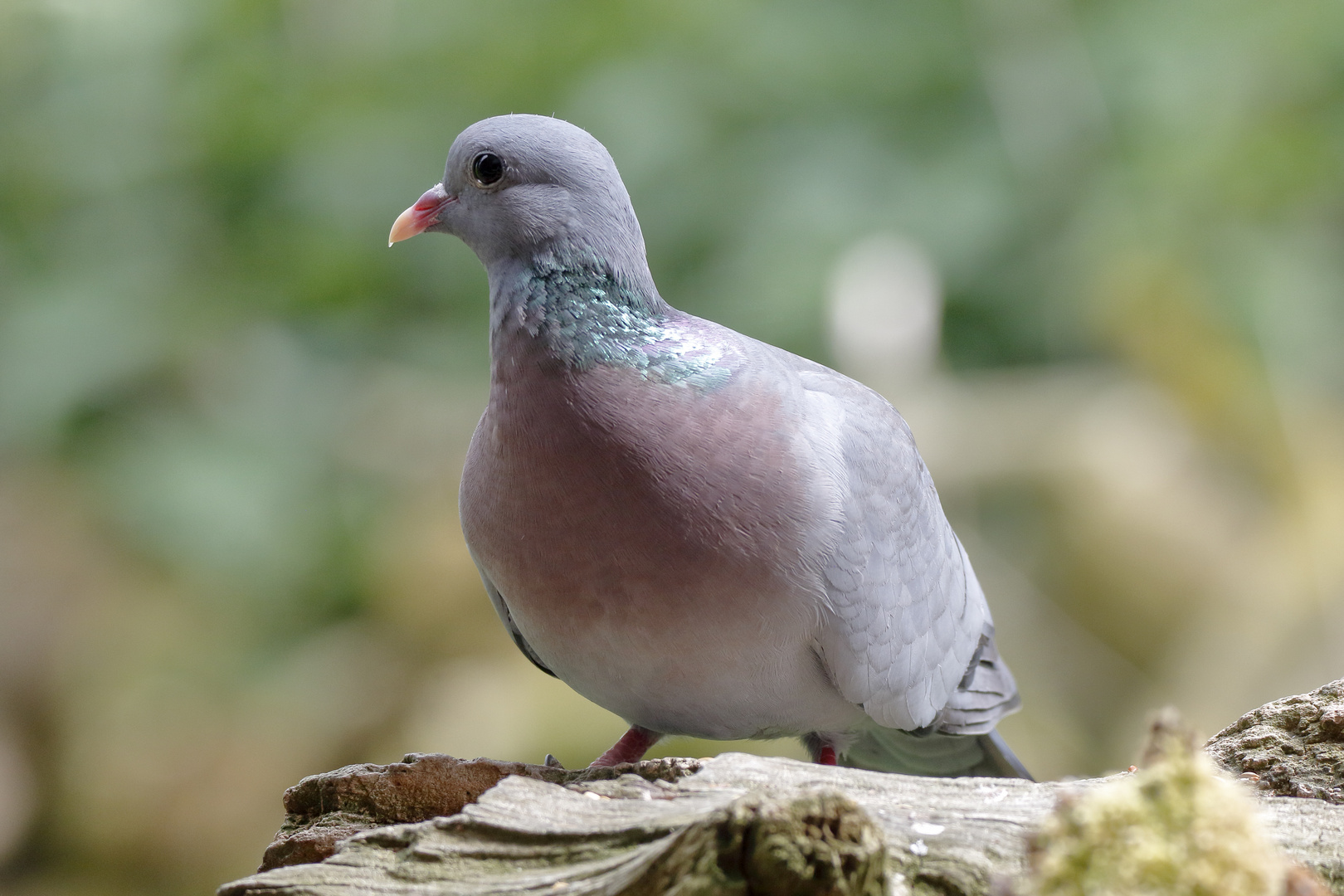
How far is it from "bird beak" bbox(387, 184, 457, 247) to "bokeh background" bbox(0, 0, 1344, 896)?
6.64 feet

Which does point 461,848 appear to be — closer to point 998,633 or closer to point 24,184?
point 998,633

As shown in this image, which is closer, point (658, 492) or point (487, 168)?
point (658, 492)

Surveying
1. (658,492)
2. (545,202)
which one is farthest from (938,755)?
(545,202)

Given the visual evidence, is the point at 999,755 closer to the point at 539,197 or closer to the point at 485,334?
the point at 539,197

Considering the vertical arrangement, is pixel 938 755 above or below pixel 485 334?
below

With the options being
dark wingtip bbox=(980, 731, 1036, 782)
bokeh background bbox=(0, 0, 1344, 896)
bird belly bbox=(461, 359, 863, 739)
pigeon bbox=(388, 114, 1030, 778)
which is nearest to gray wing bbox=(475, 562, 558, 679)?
pigeon bbox=(388, 114, 1030, 778)

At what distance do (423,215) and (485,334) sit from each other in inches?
98.8

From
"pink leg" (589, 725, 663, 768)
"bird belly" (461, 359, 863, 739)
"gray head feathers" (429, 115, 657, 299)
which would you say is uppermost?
"gray head feathers" (429, 115, 657, 299)

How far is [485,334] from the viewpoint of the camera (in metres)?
4.38

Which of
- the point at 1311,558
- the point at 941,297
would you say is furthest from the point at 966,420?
the point at 1311,558

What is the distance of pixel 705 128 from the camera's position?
4.46 m

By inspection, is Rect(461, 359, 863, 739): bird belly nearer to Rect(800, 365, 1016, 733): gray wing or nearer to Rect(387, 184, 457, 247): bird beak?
Rect(800, 365, 1016, 733): gray wing

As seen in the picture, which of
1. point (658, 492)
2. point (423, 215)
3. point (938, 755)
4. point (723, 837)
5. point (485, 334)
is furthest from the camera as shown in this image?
point (485, 334)

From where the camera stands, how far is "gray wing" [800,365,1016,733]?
1.75m
